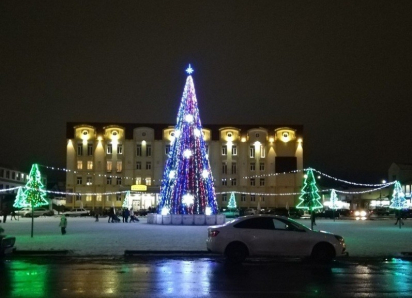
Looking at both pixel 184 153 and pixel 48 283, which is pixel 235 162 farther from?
pixel 48 283

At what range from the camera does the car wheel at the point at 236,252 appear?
18688mm

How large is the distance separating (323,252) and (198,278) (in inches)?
213

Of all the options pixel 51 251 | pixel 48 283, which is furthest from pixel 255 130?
pixel 48 283

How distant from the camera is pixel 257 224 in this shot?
1883 centimetres

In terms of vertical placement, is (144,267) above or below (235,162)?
below

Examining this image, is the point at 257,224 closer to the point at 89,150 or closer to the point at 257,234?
the point at 257,234

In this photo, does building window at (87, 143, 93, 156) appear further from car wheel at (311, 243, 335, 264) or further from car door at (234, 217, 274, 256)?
car wheel at (311, 243, 335, 264)

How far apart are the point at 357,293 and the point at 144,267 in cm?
712

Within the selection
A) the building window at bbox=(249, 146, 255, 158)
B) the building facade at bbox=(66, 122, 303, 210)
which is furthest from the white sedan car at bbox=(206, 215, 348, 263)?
the building window at bbox=(249, 146, 255, 158)

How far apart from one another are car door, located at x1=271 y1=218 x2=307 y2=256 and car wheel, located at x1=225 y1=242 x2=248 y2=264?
93cm

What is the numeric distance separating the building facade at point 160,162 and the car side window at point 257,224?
2986 inches

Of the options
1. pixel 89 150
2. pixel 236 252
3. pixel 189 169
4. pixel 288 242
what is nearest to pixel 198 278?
pixel 236 252

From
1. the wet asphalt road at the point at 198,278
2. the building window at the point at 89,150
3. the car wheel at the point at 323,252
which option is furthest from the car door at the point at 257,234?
the building window at the point at 89,150

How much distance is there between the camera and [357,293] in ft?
41.6
